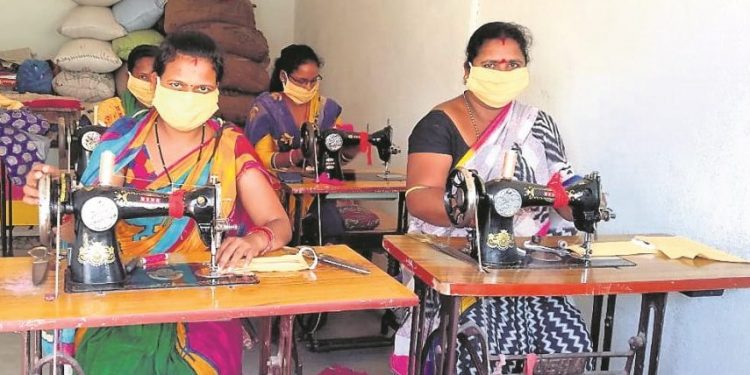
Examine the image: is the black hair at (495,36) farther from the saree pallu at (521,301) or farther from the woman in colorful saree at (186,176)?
the woman in colorful saree at (186,176)

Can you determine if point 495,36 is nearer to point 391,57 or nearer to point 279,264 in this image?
point 279,264

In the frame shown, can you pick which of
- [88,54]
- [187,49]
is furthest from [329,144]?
[88,54]

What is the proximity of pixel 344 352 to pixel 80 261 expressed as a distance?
6.60 ft

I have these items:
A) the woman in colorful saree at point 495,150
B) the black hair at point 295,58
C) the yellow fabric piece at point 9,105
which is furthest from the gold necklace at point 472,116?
the yellow fabric piece at point 9,105

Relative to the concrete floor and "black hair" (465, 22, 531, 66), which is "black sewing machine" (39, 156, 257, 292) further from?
the concrete floor

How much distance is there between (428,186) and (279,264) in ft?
2.23

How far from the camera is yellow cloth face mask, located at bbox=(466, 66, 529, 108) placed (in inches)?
93.8

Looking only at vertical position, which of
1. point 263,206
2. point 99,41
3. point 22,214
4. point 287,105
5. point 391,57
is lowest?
point 22,214

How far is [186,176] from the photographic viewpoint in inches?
84.6

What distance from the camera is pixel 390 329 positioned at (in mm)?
3762

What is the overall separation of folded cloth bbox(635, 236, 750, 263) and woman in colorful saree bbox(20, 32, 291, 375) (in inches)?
41.8

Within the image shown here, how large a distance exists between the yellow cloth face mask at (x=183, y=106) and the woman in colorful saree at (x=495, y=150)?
69 cm

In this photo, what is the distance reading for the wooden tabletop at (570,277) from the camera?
177 centimetres

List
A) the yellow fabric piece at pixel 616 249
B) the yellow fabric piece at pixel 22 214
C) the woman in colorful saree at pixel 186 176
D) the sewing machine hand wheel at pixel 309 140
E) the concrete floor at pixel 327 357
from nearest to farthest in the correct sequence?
1. the woman in colorful saree at pixel 186 176
2. the yellow fabric piece at pixel 616 249
3. the concrete floor at pixel 327 357
4. the sewing machine hand wheel at pixel 309 140
5. the yellow fabric piece at pixel 22 214
